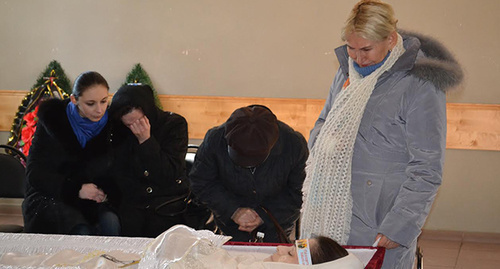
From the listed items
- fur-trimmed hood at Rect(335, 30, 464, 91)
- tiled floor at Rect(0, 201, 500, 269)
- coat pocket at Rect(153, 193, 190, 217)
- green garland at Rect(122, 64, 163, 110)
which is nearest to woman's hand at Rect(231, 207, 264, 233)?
coat pocket at Rect(153, 193, 190, 217)

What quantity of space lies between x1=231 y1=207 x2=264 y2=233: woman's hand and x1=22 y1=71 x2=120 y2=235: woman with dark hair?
1055 mm

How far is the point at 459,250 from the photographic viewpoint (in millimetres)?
5574

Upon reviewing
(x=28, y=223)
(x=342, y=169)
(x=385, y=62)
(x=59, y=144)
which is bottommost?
(x=28, y=223)

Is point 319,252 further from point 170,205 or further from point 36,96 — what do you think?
point 36,96

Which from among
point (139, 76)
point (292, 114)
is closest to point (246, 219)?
point (292, 114)

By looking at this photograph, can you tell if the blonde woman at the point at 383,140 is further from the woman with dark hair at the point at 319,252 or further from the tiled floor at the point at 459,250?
the tiled floor at the point at 459,250

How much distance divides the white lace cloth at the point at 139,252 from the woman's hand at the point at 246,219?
0.38m

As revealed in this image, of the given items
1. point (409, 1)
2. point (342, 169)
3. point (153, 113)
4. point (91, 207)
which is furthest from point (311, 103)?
point (342, 169)

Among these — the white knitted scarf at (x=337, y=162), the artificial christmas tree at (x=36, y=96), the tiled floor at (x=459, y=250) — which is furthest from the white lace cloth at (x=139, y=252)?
the artificial christmas tree at (x=36, y=96)

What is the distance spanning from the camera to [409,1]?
571cm

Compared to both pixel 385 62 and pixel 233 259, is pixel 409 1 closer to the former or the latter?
pixel 385 62

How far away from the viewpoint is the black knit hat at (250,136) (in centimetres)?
302

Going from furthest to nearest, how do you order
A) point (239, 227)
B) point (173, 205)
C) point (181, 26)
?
1. point (181, 26)
2. point (173, 205)
3. point (239, 227)

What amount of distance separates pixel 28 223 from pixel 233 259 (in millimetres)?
1923
